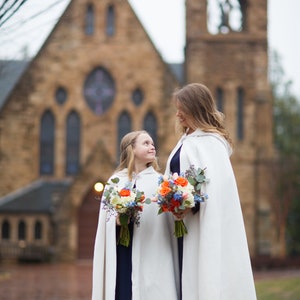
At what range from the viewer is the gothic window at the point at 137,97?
97.6ft

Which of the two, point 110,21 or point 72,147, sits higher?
point 110,21

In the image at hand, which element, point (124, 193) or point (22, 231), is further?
point (22, 231)

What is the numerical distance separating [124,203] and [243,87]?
976 inches

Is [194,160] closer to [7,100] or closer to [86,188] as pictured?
[86,188]

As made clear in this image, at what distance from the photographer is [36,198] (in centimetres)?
2838

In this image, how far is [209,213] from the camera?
5.66 meters

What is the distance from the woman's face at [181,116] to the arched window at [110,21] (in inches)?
966

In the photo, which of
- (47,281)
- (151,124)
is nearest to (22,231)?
(151,124)

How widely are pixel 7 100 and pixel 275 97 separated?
83.0 ft

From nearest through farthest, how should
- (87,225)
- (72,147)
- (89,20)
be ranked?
(87,225) < (72,147) < (89,20)

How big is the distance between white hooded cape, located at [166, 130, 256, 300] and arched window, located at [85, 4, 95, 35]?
24787 millimetres

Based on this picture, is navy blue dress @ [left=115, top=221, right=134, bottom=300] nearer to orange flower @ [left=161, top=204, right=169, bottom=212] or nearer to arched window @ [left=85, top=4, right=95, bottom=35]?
orange flower @ [left=161, top=204, right=169, bottom=212]

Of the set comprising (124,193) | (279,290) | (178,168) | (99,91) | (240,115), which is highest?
(99,91)

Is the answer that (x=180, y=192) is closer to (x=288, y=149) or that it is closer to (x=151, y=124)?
(x=151, y=124)
